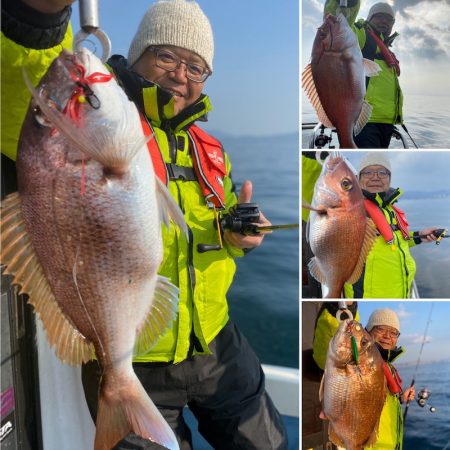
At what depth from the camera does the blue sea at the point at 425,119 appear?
6.50 feet

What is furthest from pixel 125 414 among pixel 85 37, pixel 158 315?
pixel 85 37

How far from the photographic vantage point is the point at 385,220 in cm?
209

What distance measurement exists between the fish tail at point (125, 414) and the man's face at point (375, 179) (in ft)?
4.54

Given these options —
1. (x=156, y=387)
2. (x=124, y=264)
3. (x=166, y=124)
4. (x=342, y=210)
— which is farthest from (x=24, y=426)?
(x=342, y=210)

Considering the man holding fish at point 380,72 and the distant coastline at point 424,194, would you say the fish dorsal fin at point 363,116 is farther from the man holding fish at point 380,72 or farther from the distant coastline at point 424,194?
the distant coastline at point 424,194

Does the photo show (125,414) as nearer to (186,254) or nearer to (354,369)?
(186,254)

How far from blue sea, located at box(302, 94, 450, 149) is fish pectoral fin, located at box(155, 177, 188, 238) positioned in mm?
1096

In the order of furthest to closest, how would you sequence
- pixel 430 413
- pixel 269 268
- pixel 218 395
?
pixel 269 268 < pixel 430 413 < pixel 218 395

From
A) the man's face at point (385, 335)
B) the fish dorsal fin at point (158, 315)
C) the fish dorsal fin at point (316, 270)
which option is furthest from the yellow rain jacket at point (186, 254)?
the man's face at point (385, 335)

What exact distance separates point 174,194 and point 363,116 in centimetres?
100

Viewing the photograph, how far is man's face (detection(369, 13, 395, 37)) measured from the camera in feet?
6.40

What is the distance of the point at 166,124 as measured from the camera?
1.48 m

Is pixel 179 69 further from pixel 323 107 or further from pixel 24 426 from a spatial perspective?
pixel 24 426

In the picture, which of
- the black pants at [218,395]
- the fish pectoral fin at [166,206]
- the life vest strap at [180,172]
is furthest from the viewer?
the black pants at [218,395]
